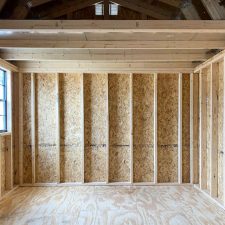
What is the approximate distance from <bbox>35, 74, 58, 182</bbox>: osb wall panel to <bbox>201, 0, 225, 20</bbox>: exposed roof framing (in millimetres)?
3405

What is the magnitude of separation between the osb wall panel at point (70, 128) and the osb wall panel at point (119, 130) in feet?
2.26

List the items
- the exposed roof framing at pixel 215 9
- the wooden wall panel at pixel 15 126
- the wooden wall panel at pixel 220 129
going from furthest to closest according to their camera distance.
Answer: the wooden wall panel at pixel 15 126 < the wooden wall panel at pixel 220 129 < the exposed roof framing at pixel 215 9

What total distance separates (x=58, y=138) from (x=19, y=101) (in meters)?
1.16

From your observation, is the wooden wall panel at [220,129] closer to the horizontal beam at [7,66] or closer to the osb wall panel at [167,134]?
the osb wall panel at [167,134]

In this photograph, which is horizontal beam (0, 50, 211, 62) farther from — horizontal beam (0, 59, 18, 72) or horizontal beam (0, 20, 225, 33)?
horizontal beam (0, 20, 225, 33)

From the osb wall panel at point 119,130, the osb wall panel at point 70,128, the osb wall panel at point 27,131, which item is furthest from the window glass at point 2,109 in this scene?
the osb wall panel at point 119,130

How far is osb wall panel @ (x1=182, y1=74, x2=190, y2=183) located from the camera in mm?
5902

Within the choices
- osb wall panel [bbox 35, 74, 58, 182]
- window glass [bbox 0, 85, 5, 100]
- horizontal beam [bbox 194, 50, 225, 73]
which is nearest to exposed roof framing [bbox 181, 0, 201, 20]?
horizontal beam [bbox 194, 50, 225, 73]

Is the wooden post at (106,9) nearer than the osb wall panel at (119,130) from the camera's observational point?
Yes

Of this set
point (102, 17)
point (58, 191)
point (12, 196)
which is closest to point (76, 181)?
point (58, 191)

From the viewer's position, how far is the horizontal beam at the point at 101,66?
561 cm

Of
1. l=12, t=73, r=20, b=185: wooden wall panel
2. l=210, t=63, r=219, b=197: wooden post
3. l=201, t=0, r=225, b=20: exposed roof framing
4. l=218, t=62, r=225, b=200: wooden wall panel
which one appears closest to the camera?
l=201, t=0, r=225, b=20: exposed roof framing

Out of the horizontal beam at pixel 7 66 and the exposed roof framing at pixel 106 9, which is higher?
the exposed roof framing at pixel 106 9

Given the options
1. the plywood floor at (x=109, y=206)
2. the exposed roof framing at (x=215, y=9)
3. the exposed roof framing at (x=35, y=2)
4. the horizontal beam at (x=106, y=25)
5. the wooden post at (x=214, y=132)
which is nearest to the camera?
the horizontal beam at (x=106, y=25)
